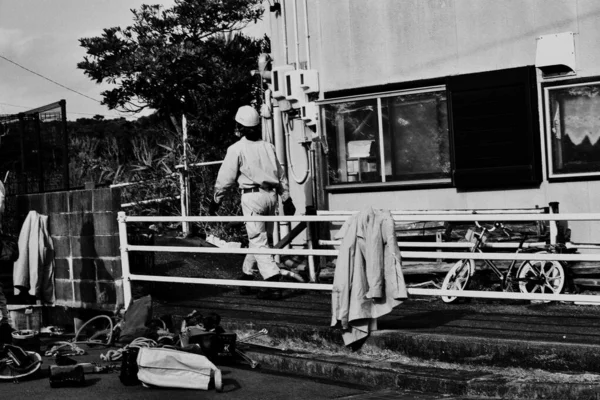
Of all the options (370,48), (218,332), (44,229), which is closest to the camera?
(218,332)

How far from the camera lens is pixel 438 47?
12586 millimetres

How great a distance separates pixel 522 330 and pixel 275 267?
134 inches

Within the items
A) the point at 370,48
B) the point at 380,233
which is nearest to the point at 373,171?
the point at 370,48

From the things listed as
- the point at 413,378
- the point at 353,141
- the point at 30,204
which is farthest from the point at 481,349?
the point at 30,204

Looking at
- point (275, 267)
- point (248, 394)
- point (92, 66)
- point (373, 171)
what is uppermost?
point (92, 66)

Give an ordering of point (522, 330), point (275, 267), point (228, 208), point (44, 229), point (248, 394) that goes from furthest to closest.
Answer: point (228, 208)
point (44, 229)
point (275, 267)
point (522, 330)
point (248, 394)

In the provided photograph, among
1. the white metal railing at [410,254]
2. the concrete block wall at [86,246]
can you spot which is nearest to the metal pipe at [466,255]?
the white metal railing at [410,254]

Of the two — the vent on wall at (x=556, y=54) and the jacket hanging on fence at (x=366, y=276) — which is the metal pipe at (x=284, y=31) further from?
the jacket hanging on fence at (x=366, y=276)

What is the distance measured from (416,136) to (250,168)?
270cm

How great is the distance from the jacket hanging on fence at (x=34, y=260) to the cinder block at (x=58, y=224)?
0.54 ft

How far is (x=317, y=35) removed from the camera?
13766mm

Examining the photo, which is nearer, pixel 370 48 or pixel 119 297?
pixel 119 297

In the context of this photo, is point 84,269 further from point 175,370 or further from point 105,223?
point 175,370

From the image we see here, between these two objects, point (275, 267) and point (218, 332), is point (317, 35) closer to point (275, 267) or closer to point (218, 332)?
point (275, 267)
